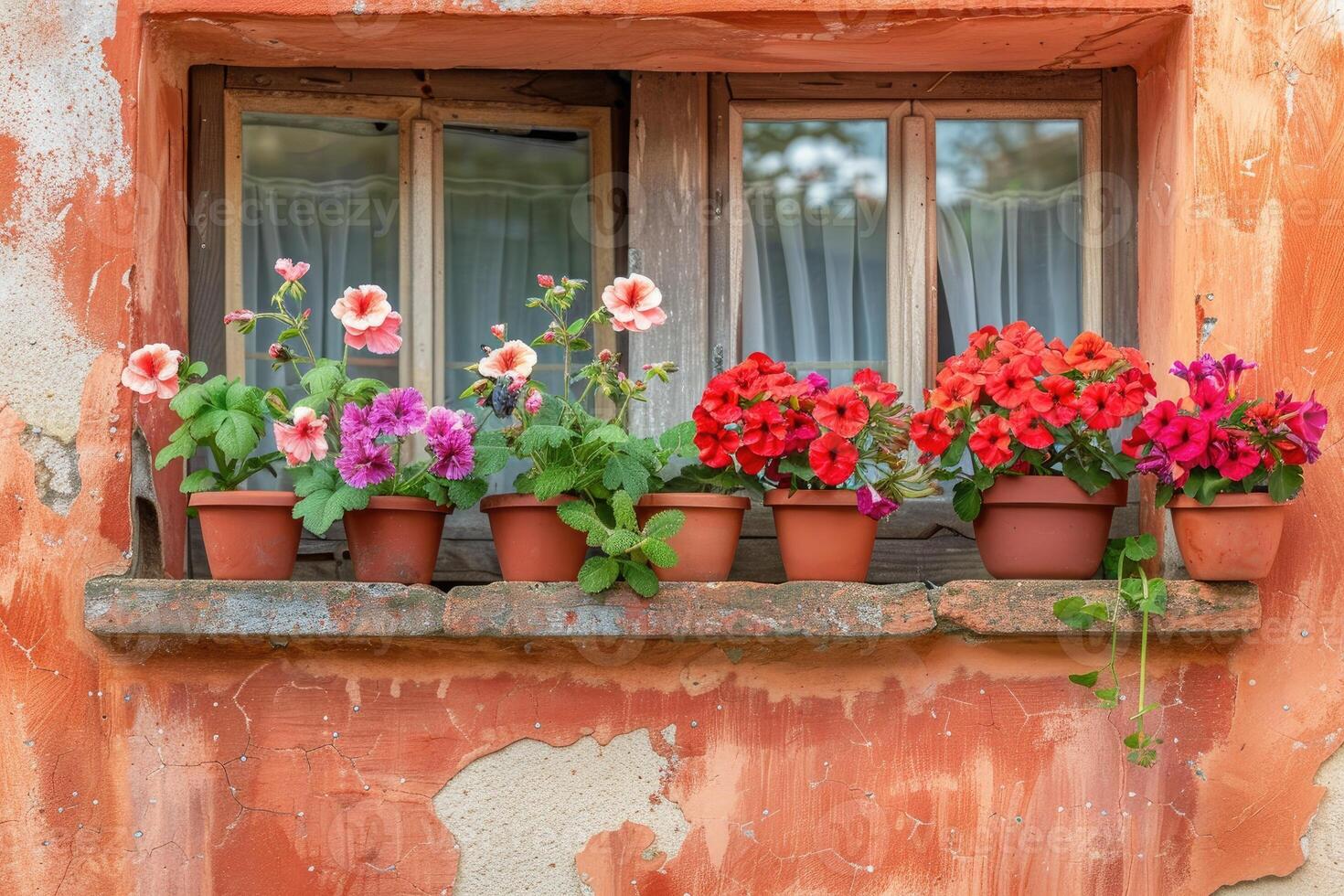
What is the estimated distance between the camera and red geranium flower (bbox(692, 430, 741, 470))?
2777mm

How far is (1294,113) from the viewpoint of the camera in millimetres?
2959

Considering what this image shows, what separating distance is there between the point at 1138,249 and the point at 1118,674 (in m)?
1.03

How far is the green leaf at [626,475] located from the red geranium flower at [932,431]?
55 cm

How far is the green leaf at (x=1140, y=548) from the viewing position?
2.83 meters

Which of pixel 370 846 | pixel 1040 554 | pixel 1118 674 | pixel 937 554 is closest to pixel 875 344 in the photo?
pixel 937 554

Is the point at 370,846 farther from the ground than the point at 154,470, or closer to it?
closer to it

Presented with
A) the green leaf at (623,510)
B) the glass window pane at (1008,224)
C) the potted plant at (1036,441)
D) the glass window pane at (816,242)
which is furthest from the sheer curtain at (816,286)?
the green leaf at (623,510)

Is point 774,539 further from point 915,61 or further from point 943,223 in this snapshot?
point 915,61

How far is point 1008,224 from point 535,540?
1489 millimetres

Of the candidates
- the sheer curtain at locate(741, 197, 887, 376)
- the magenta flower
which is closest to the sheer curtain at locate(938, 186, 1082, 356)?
the sheer curtain at locate(741, 197, 887, 376)

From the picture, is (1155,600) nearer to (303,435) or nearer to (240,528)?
(303,435)

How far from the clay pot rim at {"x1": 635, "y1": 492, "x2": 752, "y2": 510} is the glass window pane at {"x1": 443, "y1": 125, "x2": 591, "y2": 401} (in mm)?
793

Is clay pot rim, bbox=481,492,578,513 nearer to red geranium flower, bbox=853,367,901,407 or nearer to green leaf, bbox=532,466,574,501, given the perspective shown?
green leaf, bbox=532,466,574,501

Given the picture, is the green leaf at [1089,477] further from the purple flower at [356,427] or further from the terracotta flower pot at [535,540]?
the purple flower at [356,427]
